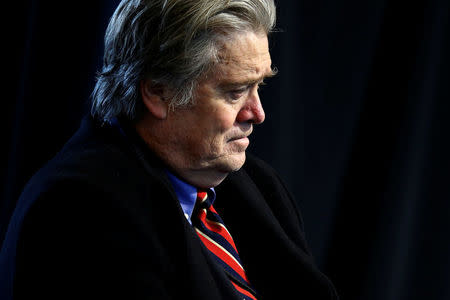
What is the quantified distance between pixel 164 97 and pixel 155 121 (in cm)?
5

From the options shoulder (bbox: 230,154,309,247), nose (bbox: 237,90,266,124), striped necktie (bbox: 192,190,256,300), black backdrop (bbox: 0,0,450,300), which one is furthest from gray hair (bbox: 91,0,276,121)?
black backdrop (bbox: 0,0,450,300)

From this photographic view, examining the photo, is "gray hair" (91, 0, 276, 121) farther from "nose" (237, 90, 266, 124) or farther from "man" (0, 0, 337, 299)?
"nose" (237, 90, 266, 124)

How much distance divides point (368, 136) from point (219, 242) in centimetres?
91

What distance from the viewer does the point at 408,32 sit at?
6.08 feet

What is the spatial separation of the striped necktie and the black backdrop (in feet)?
2.12

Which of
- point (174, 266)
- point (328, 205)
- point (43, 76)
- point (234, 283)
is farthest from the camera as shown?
point (328, 205)

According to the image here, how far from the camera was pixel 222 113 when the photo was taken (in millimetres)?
1044

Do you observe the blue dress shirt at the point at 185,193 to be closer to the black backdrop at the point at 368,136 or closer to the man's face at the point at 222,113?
the man's face at the point at 222,113

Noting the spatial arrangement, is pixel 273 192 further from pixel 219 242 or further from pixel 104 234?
pixel 104 234

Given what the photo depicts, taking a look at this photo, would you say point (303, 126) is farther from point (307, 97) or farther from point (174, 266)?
point (174, 266)

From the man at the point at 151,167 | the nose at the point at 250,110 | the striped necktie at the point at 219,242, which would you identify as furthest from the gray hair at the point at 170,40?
the striped necktie at the point at 219,242

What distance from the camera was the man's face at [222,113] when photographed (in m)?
1.02

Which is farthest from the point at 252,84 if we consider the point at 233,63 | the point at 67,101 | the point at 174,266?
the point at 67,101

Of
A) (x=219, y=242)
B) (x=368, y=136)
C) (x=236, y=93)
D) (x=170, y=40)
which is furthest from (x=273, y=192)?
(x=368, y=136)
